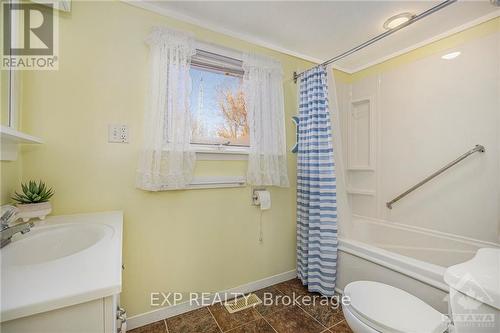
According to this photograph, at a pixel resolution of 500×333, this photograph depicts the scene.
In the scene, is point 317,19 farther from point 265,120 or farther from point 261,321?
point 261,321

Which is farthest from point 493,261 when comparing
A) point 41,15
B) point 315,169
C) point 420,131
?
point 41,15

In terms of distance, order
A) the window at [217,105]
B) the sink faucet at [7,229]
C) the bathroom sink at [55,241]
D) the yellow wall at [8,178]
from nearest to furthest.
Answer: the sink faucet at [7,229], the bathroom sink at [55,241], the yellow wall at [8,178], the window at [217,105]

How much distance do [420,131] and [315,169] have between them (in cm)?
111

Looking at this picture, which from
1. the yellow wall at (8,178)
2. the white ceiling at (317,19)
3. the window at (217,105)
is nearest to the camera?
the yellow wall at (8,178)

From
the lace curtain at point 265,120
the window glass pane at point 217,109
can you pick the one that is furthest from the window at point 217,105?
the lace curtain at point 265,120

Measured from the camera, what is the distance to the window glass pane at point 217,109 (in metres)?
1.74

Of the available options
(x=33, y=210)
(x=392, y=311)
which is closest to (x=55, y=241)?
(x=33, y=210)

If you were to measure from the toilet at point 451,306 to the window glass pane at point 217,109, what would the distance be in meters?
1.38

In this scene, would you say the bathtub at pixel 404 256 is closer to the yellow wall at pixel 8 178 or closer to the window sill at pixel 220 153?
the window sill at pixel 220 153

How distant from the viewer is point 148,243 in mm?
1496

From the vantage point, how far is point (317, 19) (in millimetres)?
1670

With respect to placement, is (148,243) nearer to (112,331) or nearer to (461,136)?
(112,331)

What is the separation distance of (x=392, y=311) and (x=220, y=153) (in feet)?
4.64

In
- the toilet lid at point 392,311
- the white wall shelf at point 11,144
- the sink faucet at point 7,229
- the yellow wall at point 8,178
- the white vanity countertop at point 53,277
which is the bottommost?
the toilet lid at point 392,311
